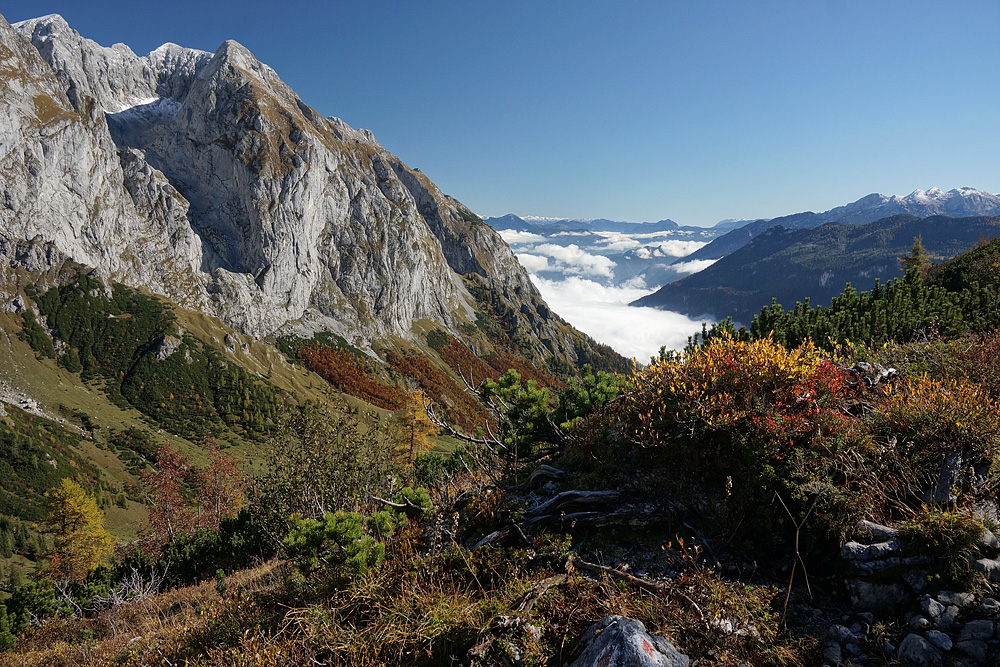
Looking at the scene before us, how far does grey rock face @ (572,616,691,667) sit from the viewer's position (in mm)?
4113

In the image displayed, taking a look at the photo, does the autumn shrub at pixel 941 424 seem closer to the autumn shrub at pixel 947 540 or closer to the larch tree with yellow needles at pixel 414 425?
the autumn shrub at pixel 947 540

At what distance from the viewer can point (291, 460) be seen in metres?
26.5

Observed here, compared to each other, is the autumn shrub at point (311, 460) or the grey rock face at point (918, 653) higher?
the grey rock face at point (918, 653)

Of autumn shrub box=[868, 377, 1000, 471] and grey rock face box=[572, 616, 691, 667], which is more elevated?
autumn shrub box=[868, 377, 1000, 471]

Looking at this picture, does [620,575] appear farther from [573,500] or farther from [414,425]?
[414,425]

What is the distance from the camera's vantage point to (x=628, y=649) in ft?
13.6

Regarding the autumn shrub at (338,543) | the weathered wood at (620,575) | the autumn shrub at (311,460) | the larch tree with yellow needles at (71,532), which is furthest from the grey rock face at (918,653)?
the larch tree with yellow needles at (71,532)

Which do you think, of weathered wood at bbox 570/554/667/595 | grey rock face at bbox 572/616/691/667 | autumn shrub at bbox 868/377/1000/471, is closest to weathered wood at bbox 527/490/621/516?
weathered wood at bbox 570/554/667/595

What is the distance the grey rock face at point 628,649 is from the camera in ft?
13.5

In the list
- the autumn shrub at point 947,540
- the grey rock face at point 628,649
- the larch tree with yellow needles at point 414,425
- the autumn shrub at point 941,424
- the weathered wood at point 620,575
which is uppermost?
the autumn shrub at point 941,424

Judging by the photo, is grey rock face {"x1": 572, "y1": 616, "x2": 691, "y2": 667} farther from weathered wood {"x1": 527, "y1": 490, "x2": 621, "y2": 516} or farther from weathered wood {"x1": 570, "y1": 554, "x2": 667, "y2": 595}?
weathered wood {"x1": 527, "y1": 490, "x2": 621, "y2": 516}

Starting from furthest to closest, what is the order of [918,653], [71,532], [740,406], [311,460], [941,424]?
[71,532]
[311,460]
[740,406]
[941,424]
[918,653]

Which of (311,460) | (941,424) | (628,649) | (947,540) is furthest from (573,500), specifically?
(311,460)

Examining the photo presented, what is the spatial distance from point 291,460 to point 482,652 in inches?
985
